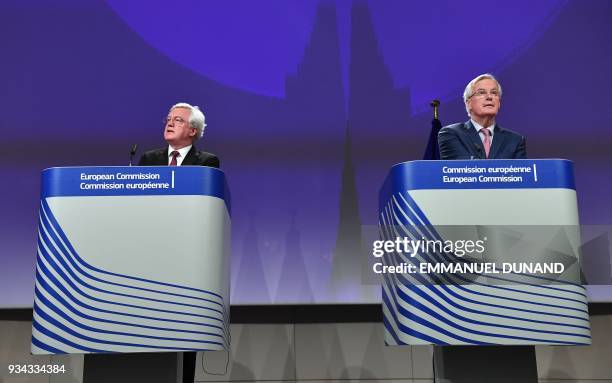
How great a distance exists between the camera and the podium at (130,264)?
6.75 feet

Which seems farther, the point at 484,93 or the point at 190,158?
the point at 190,158

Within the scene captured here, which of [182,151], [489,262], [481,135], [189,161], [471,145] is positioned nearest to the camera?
[489,262]

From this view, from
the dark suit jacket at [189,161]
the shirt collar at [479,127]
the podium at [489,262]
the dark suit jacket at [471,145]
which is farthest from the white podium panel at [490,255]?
the dark suit jacket at [189,161]

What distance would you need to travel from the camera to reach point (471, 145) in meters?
2.60

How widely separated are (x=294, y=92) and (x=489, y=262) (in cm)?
223

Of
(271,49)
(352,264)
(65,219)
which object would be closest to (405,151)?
(352,264)

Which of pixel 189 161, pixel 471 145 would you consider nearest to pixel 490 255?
pixel 471 145

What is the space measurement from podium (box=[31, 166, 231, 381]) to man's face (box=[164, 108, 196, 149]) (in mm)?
866

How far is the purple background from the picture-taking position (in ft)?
12.7

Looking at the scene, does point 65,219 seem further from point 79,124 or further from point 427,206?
point 79,124

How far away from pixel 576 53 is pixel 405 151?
131cm

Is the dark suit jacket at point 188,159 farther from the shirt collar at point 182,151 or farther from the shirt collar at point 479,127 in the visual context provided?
the shirt collar at point 479,127

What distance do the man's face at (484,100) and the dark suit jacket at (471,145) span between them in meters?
0.14

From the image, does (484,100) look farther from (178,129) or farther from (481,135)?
(178,129)
